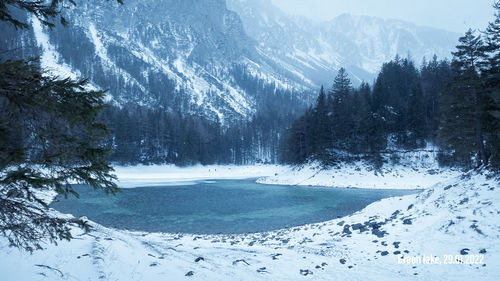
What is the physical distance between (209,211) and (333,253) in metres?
17.0

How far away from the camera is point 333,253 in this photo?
1184 centimetres

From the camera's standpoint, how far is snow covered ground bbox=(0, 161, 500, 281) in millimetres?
7863

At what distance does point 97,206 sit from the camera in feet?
94.1

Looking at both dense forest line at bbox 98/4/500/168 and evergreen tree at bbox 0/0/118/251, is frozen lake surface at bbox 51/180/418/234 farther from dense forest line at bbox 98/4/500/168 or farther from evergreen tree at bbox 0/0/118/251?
evergreen tree at bbox 0/0/118/251

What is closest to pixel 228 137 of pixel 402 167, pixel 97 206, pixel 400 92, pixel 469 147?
pixel 400 92

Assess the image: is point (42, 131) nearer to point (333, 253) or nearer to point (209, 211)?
point (333, 253)

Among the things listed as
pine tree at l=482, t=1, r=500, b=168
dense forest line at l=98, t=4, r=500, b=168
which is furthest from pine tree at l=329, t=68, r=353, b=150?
pine tree at l=482, t=1, r=500, b=168

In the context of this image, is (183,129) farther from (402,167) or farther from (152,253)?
(152,253)

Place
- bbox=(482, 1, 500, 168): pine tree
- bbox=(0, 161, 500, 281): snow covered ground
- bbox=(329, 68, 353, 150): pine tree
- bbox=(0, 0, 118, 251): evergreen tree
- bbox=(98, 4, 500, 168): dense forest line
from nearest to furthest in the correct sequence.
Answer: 1. bbox=(0, 0, 118, 251): evergreen tree
2. bbox=(0, 161, 500, 281): snow covered ground
3. bbox=(482, 1, 500, 168): pine tree
4. bbox=(98, 4, 500, 168): dense forest line
5. bbox=(329, 68, 353, 150): pine tree

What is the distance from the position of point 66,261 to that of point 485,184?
63.2 feet

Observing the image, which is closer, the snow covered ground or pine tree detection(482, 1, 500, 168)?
the snow covered ground

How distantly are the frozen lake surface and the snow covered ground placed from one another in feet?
19.0

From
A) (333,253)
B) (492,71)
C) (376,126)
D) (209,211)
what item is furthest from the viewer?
(376,126)

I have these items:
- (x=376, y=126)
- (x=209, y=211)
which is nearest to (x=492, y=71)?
(x=209, y=211)
